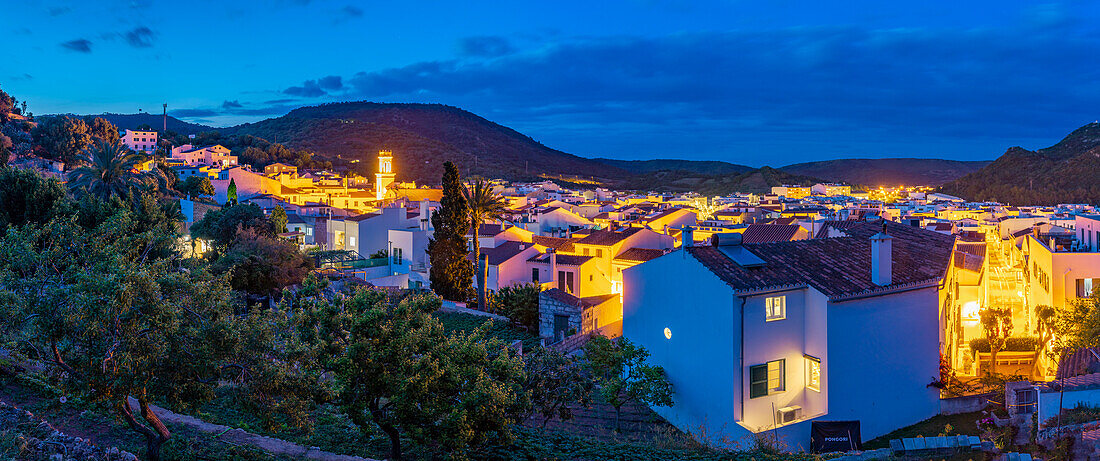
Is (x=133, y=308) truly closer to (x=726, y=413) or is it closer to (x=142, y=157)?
(x=726, y=413)

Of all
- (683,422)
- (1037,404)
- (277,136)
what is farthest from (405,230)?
(277,136)

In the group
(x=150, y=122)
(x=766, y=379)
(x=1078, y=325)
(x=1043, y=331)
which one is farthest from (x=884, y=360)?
(x=150, y=122)

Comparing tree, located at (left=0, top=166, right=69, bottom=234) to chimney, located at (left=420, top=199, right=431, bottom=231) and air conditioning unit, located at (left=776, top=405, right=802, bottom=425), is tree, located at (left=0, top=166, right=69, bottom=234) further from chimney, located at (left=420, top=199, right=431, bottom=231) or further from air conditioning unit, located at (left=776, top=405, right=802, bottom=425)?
chimney, located at (left=420, top=199, right=431, bottom=231)

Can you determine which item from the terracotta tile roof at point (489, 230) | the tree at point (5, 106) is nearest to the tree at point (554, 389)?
the terracotta tile roof at point (489, 230)

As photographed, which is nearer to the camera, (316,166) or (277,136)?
(316,166)

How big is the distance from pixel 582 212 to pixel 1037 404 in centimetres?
4806

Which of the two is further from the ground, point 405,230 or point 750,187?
point 750,187

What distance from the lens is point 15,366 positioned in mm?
14336

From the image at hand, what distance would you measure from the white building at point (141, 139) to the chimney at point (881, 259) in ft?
350

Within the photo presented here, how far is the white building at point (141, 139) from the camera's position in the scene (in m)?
102

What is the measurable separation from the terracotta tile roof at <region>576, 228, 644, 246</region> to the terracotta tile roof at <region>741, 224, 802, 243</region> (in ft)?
18.9

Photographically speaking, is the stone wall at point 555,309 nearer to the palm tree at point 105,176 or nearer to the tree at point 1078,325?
the tree at point 1078,325

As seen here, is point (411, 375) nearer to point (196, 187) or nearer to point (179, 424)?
point (179, 424)

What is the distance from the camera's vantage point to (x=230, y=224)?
124 feet
